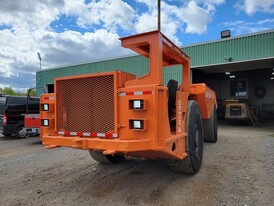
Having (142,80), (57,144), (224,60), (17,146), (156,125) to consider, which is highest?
(224,60)

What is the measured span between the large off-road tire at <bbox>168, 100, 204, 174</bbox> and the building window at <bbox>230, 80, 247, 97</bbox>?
64.2 feet

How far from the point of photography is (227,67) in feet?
57.6

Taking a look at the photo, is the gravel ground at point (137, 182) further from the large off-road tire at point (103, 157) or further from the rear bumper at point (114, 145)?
the rear bumper at point (114, 145)

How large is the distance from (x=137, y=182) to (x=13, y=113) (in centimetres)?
848

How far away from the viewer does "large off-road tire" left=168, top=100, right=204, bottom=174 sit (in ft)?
14.8

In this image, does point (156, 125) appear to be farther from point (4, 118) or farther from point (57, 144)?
point (4, 118)

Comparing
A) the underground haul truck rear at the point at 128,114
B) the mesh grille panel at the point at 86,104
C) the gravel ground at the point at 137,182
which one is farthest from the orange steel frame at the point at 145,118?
the gravel ground at the point at 137,182

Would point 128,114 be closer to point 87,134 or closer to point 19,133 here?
point 87,134

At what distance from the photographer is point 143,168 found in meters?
5.47

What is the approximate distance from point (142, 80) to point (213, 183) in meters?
2.22

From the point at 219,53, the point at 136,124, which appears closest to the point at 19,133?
the point at 136,124

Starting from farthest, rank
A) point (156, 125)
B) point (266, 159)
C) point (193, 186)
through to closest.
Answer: point (266, 159)
point (193, 186)
point (156, 125)

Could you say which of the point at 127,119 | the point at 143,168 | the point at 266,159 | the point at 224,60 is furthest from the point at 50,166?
the point at 224,60

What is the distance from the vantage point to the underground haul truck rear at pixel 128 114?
3.50 meters
